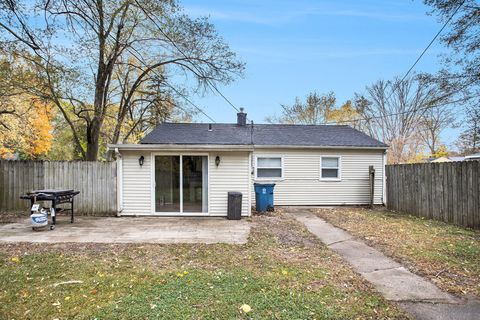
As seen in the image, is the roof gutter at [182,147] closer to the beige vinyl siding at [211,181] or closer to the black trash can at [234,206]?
the beige vinyl siding at [211,181]

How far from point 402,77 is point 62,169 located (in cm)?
2332

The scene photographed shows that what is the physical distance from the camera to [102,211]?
390 inches

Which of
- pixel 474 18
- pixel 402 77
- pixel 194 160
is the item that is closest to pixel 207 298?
pixel 194 160

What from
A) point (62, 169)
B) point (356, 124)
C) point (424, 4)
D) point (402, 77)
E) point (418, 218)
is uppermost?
point (402, 77)

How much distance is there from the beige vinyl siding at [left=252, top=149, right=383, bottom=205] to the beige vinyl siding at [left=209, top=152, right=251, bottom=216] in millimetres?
2835

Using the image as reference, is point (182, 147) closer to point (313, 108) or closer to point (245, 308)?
point (245, 308)

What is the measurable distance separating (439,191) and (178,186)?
7.72 meters

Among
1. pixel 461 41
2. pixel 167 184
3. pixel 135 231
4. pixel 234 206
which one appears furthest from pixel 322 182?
pixel 135 231

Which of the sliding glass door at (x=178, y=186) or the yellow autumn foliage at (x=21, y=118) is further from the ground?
the yellow autumn foliage at (x=21, y=118)

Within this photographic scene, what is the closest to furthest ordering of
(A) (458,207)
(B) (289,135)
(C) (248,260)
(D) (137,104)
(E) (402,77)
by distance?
(C) (248,260)
(A) (458,207)
(B) (289,135)
(D) (137,104)
(E) (402,77)

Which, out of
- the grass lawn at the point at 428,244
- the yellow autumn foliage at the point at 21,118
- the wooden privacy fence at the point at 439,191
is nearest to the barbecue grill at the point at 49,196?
the yellow autumn foliage at the point at 21,118

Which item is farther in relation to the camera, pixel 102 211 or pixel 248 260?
pixel 102 211

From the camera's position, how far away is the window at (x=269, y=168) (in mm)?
12578

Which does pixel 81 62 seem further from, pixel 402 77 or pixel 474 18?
pixel 402 77
